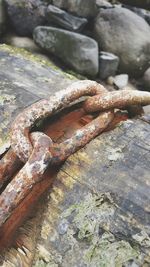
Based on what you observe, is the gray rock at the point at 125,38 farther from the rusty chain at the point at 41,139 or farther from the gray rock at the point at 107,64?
the rusty chain at the point at 41,139

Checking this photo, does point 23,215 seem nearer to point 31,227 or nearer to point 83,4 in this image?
point 31,227

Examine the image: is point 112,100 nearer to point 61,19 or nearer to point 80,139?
point 80,139

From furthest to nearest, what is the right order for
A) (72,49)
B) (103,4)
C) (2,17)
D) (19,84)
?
(103,4), (2,17), (72,49), (19,84)

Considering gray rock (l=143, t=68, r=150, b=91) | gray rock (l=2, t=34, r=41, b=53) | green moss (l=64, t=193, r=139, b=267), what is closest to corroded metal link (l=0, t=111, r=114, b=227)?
green moss (l=64, t=193, r=139, b=267)

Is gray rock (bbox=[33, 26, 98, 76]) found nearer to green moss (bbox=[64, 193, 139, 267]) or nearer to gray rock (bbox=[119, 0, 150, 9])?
gray rock (bbox=[119, 0, 150, 9])

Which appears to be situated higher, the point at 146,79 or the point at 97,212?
the point at 97,212

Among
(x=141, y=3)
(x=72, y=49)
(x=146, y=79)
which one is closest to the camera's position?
(x=72, y=49)

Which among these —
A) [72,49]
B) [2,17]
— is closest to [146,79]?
[72,49]
